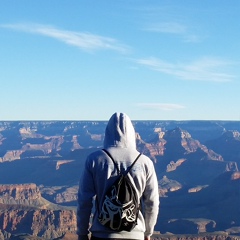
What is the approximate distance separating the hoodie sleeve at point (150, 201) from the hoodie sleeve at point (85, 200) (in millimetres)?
721

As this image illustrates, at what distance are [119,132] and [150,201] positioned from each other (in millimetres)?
987

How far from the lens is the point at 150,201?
7.84m

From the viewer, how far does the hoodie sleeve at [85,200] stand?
7.55 metres

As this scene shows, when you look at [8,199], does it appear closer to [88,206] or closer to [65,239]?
[65,239]

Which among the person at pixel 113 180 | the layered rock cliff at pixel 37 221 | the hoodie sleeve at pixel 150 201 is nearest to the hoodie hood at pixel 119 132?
the person at pixel 113 180

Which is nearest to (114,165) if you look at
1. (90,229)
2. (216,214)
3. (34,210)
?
(90,229)

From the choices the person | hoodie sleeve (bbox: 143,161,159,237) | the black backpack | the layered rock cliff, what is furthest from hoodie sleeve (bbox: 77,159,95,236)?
the layered rock cliff

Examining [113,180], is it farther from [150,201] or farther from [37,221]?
[37,221]

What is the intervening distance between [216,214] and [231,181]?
2062 cm

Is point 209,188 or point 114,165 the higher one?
point 114,165

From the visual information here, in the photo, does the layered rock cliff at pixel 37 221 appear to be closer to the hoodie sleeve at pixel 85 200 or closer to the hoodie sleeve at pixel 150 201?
the hoodie sleeve at pixel 150 201

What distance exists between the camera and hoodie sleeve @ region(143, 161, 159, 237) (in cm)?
782

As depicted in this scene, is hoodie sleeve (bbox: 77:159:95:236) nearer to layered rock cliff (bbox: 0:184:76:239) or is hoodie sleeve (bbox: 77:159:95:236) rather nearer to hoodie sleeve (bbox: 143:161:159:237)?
hoodie sleeve (bbox: 143:161:159:237)

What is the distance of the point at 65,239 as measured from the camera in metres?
75.5
